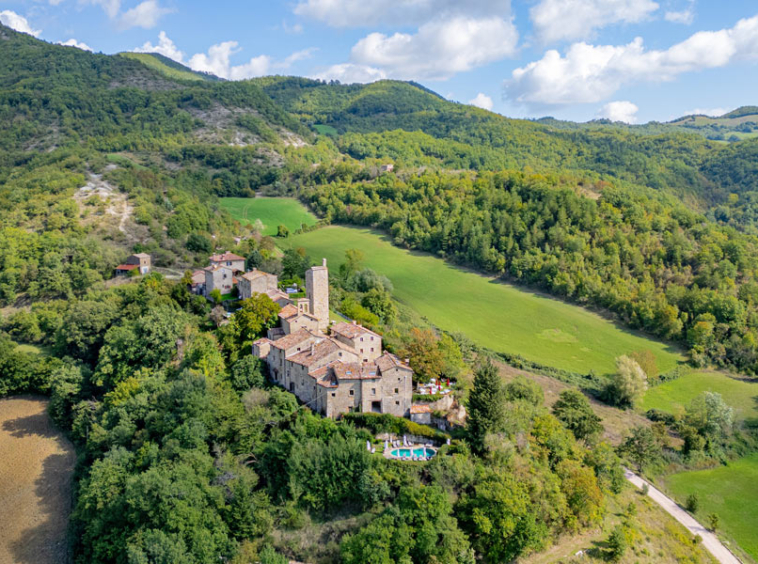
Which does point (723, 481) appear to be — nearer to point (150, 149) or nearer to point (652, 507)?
point (652, 507)

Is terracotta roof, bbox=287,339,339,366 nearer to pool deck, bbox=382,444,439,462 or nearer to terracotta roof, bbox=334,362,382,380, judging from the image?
terracotta roof, bbox=334,362,382,380

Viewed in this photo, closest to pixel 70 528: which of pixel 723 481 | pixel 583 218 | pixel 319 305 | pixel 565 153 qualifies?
pixel 319 305

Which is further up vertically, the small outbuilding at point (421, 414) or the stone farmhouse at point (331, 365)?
the stone farmhouse at point (331, 365)

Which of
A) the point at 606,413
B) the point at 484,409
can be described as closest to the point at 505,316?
the point at 606,413

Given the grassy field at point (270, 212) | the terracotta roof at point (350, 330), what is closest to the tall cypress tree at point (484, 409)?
the terracotta roof at point (350, 330)

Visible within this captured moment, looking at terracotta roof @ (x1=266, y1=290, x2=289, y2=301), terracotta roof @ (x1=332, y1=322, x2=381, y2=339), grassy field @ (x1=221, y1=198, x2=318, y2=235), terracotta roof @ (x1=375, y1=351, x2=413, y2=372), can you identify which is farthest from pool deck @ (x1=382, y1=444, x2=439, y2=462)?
grassy field @ (x1=221, y1=198, x2=318, y2=235)

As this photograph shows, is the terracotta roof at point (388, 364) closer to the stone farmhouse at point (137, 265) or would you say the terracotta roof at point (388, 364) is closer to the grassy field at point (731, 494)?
the grassy field at point (731, 494)
